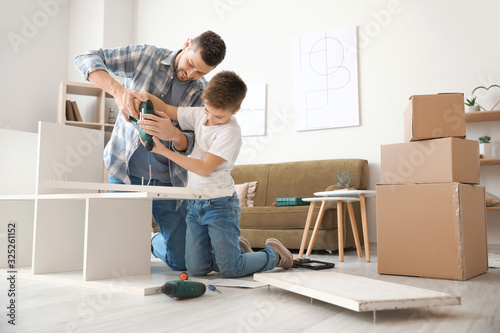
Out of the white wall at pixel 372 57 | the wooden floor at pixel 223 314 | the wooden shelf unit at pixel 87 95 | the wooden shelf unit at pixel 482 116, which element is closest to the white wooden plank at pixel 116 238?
the wooden floor at pixel 223 314

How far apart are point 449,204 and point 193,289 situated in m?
1.30

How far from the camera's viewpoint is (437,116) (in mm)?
2246

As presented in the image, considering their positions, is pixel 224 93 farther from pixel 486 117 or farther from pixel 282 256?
pixel 486 117

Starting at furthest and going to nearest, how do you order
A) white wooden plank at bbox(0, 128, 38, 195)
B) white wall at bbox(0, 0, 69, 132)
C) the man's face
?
white wall at bbox(0, 0, 69, 132)
white wooden plank at bbox(0, 128, 38, 195)
the man's face

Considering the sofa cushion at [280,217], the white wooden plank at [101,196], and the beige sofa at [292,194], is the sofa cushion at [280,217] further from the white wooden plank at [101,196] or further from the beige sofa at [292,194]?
the white wooden plank at [101,196]

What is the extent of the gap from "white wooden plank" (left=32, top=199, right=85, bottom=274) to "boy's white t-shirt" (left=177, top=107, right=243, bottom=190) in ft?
1.89

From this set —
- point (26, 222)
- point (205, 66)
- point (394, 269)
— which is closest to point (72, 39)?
point (26, 222)

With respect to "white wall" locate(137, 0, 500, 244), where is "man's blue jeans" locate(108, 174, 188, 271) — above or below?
below

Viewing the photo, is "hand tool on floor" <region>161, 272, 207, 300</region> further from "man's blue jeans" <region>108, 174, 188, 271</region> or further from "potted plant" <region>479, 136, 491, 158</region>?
"potted plant" <region>479, 136, 491, 158</region>

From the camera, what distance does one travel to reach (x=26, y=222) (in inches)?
90.7

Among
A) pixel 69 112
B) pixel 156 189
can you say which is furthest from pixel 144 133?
pixel 69 112

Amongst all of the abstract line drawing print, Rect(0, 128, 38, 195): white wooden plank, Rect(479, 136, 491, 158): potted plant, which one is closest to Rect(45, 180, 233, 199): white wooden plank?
Rect(0, 128, 38, 195): white wooden plank

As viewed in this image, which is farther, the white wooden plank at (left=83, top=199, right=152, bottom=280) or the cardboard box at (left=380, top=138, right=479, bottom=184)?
the cardboard box at (left=380, top=138, right=479, bottom=184)

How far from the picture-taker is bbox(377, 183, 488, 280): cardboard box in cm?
213
